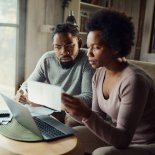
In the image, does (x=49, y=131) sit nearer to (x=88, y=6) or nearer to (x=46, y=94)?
(x=46, y=94)

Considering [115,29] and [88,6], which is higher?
[88,6]

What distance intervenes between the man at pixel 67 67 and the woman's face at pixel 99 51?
416mm

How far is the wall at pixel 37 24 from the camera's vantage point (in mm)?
2566

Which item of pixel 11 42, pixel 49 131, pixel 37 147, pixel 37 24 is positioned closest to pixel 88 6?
pixel 37 24

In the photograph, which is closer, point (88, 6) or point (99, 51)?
point (99, 51)

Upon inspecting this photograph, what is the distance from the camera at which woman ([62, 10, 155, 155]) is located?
1.09 m

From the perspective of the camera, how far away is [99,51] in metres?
1.27

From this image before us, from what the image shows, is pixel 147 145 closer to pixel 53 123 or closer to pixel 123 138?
pixel 123 138

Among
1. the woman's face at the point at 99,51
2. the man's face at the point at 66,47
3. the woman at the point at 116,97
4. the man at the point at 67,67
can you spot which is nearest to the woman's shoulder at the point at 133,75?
the woman at the point at 116,97

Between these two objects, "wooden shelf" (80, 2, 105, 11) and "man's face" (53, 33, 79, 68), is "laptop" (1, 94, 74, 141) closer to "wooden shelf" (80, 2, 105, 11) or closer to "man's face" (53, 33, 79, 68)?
"man's face" (53, 33, 79, 68)

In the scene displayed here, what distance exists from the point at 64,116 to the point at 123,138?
0.76 m

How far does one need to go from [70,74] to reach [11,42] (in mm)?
959

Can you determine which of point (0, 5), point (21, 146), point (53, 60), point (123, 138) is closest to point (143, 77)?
point (123, 138)

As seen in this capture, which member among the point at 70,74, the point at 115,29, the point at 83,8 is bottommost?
the point at 70,74
